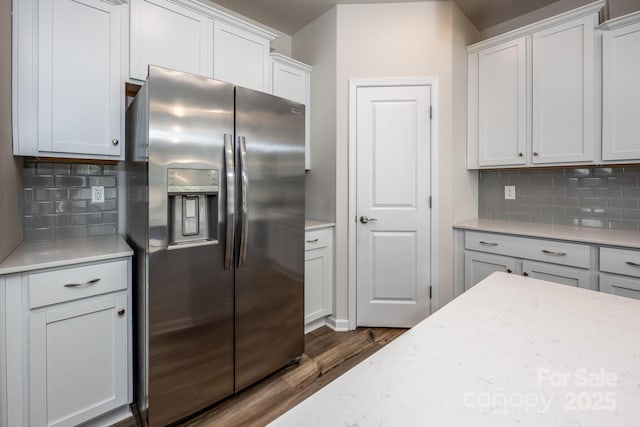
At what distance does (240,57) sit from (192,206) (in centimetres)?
129

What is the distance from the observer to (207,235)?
5.54ft

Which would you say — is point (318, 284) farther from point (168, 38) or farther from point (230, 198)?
→ point (168, 38)

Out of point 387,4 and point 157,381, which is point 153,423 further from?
point 387,4

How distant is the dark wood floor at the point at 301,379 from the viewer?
1703mm

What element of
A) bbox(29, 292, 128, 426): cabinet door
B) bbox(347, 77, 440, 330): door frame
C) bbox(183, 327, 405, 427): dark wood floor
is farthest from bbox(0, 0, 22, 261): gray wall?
bbox(347, 77, 440, 330): door frame

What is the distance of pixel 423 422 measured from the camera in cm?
45

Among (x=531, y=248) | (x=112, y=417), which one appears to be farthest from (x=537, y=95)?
(x=112, y=417)

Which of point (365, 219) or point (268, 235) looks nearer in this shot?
point (268, 235)

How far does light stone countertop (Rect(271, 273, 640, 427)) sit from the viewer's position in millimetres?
462

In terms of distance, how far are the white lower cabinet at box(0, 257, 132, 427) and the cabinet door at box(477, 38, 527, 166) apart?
111 inches

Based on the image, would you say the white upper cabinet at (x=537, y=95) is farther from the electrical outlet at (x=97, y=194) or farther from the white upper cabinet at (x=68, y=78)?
the electrical outlet at (x=97, y=194)

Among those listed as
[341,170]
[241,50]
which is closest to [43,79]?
[241,50]

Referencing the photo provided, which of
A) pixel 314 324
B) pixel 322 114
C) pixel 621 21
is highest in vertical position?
pixel 621 21

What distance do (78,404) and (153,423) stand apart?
375 mm
